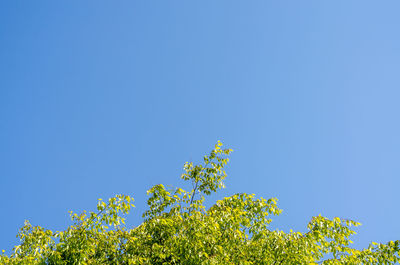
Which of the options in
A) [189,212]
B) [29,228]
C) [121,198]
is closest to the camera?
[121,198]

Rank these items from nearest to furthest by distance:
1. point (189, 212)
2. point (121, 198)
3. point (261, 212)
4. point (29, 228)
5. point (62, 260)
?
point (62, 260) < point (121, 198) < point (189, 212) < point (261, 212) < point (29, 228)

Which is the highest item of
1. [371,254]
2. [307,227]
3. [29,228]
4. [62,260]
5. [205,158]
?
[205,158]

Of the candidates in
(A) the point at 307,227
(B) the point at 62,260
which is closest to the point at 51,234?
(B) the point at 62,260

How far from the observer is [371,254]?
14.0 metres

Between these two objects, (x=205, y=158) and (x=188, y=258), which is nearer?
(x=188, y=258)

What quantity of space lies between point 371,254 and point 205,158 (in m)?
7.62

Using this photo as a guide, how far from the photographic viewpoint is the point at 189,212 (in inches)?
546

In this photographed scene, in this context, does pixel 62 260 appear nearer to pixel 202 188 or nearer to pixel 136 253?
pixel 136 253

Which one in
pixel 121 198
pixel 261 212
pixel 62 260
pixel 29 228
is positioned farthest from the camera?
pixel 29 228

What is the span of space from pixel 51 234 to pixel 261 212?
8.36 metres

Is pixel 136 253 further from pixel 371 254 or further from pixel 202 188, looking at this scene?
pixel 371 254

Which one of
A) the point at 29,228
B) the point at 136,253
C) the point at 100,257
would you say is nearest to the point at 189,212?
the point at 136,253

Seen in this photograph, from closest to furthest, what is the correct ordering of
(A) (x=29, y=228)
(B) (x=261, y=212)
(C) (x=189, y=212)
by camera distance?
(C) (x=189, y=212), (B) (x=261, y=212), (A) (x=29, y=228)

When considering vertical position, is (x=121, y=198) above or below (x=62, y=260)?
above
